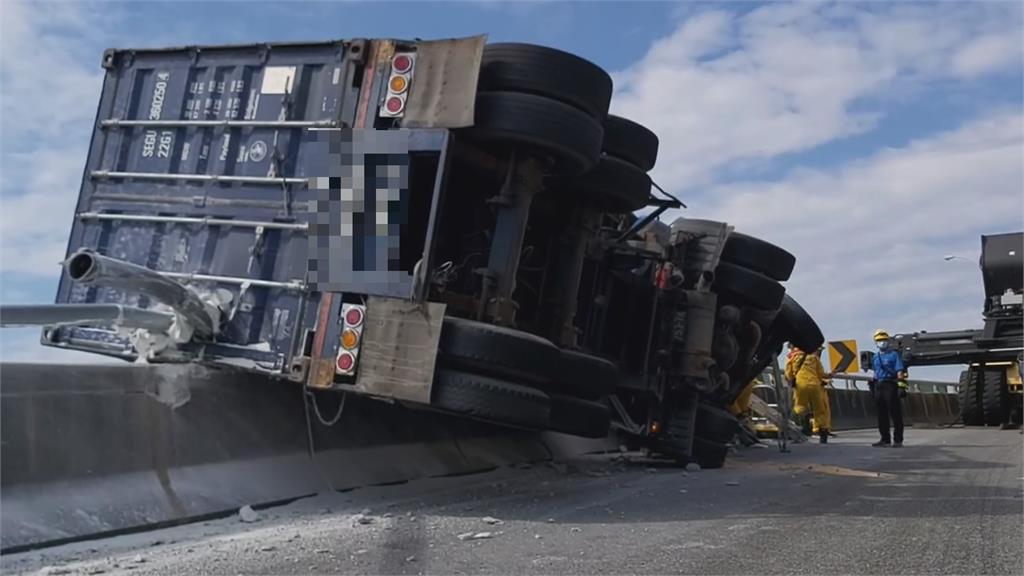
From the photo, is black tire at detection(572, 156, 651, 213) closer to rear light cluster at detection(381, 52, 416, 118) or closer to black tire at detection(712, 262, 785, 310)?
rear light cluster at detection(381, 52, 416, 118)

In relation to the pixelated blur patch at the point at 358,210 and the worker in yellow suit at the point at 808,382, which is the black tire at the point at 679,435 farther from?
the worker in yellow suit at the point at 808,382

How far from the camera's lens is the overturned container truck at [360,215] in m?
5.62

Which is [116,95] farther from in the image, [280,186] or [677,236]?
[677,236]

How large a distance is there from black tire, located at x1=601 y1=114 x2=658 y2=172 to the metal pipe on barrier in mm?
3268

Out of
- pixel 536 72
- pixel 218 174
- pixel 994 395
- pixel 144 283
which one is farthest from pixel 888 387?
pixel 144 283

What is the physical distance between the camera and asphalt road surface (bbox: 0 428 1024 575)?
13.8ft

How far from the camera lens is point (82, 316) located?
497 centimetres

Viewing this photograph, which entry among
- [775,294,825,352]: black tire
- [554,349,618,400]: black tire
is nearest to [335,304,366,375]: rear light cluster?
[554,349,618,400]: black tire

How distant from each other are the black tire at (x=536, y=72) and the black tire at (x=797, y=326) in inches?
244

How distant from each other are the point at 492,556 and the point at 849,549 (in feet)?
5.48

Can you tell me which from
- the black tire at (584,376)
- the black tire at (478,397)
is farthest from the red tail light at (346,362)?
the black tire at (584,376)

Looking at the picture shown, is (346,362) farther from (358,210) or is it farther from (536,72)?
(536,72)

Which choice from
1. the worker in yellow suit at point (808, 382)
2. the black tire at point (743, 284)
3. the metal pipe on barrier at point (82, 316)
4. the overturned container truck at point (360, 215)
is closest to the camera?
the metal pipe on barrier at point (82, 316)

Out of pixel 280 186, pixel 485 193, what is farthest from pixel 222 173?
pixel 485 193
